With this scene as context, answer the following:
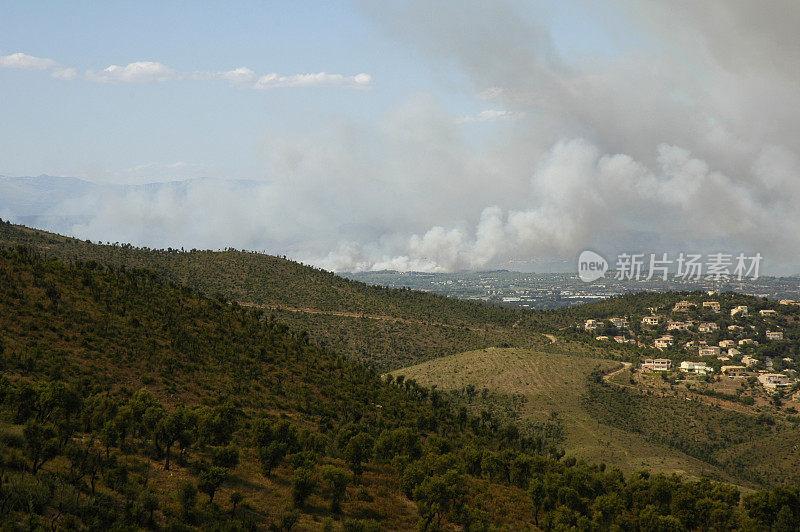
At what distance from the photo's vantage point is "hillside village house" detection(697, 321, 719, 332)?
557 ft

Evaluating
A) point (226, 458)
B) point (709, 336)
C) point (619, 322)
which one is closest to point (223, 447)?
point (226, 458)

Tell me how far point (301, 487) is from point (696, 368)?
411 feet

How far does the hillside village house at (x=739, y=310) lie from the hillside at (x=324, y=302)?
243 ft

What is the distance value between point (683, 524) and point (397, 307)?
118 m

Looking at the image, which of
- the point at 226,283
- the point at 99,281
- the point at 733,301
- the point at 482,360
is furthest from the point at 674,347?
the point at 99,281

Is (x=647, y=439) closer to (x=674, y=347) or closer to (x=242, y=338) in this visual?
(x=242, y=338)

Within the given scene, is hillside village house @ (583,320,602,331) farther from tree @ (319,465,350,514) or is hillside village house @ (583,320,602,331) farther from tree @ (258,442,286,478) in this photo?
tree @ (319,465,350,514)

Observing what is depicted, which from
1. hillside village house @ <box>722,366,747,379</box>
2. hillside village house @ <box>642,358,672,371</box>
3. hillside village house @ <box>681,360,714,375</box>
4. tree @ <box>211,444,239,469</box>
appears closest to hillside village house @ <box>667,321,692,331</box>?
hillside village house @ <box>722,366,747,379</box>

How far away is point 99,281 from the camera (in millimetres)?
64438


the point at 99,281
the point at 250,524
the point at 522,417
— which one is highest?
the point at 99,281

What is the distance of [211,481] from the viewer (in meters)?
Result: 29.3

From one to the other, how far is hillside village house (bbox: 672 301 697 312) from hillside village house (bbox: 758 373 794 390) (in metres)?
61.9

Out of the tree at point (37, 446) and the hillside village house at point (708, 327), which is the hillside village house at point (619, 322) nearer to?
the hillside village house at point (708, 327)

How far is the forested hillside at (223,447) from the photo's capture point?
27.2 m
